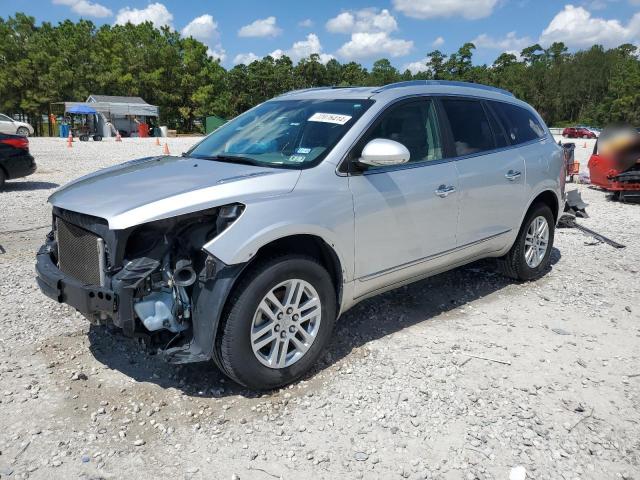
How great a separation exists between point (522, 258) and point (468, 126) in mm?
1666

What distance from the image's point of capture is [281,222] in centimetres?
325

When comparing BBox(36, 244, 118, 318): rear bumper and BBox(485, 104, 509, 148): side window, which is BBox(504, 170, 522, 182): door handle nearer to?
BBox(485, 104, 509, 148): side window

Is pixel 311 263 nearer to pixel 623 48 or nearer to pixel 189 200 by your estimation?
pixel 189 200

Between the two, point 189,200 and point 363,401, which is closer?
point 189,200

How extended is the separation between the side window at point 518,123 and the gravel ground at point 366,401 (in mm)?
1668

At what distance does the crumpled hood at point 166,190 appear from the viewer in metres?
3.03

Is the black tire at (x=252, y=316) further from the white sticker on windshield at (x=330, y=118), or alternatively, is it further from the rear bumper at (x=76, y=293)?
the white sticker on windshield at (x=330, y=118)

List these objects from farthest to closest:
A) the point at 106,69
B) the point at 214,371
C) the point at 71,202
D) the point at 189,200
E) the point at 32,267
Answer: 1. the point at 106,69
2. the point at 32,267
3. the point at 214,371
4. the point at 71,202
5. the point at 189,200

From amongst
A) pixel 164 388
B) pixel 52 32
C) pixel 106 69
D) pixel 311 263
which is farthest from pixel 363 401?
pixel 52 32

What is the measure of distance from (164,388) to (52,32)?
61759 mm

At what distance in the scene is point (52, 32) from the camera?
54812 millimetres

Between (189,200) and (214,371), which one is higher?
(189,200)

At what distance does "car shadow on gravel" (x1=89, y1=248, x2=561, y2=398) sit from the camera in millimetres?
3625

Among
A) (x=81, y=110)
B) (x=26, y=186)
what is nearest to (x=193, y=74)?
(x=81, y=110)
